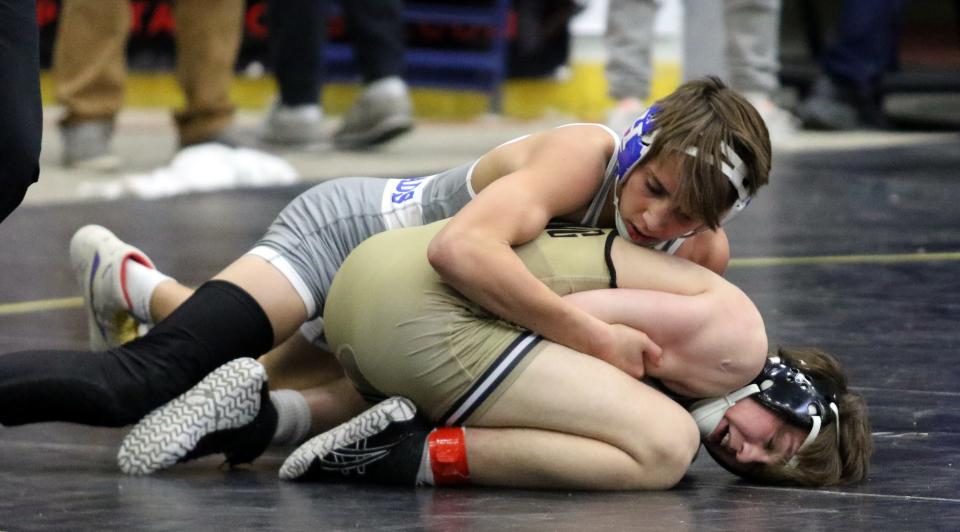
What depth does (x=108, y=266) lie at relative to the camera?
3213mm

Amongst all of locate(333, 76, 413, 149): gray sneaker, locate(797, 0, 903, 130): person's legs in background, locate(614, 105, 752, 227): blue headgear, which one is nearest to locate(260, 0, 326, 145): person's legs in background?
locate(333, 76, 413, 149): gray sneaker

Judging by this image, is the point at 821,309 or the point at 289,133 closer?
the point at 821,309

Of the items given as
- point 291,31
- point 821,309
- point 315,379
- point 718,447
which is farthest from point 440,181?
point 291,31

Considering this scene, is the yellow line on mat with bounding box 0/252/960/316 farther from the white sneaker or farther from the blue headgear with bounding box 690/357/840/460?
the white sneaker

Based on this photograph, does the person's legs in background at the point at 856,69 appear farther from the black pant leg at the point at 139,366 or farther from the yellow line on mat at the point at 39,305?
the black pant leg at the point at 139,366

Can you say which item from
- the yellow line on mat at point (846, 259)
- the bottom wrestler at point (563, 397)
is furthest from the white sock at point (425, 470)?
the yellow line on mat at point (846, 259)

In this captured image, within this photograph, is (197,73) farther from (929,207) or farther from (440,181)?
Answer: (440,181)

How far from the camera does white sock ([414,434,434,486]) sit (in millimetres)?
2521

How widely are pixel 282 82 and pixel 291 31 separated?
0.80 ft

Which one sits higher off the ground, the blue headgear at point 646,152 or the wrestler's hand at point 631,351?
the blue headgear at point 646,152

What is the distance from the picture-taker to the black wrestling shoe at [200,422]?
102 inches

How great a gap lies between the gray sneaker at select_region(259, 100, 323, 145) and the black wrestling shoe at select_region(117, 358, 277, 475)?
4.62 meters

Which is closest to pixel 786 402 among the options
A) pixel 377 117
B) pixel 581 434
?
pixel 581 434

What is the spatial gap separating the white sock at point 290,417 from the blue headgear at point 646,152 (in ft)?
2.08
